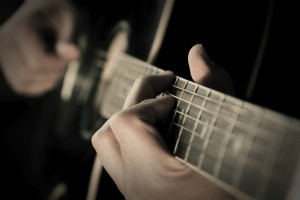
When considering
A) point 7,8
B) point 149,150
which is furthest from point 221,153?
point 7,8

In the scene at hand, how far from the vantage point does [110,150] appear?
71 centimetres

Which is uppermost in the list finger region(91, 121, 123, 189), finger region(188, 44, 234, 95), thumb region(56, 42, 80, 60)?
finger region(188, 44, 234, 95)

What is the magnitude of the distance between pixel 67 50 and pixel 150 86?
0.61 metres

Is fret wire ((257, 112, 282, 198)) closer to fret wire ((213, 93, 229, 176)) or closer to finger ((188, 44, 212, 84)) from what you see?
fret wire ((213, 93, 229, 176))

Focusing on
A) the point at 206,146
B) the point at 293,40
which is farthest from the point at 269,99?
the point at 206,146

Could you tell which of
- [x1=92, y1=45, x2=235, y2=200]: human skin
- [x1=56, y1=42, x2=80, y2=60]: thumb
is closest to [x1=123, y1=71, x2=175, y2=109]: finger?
[x1=92, y1=45, x2=235, y2=200]: human skin

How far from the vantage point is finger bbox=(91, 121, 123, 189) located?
2.31ft

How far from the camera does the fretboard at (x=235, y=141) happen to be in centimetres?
44

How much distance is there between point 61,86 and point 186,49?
0.55 meters

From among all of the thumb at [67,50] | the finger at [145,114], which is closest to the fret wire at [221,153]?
the finger at [145,114]

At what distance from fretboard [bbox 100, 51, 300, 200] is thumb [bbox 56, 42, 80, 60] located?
2.10ft

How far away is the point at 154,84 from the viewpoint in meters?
0.69

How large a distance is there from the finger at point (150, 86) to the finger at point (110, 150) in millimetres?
74

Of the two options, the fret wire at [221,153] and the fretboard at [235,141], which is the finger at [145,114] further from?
the fret wire at [221,153]
